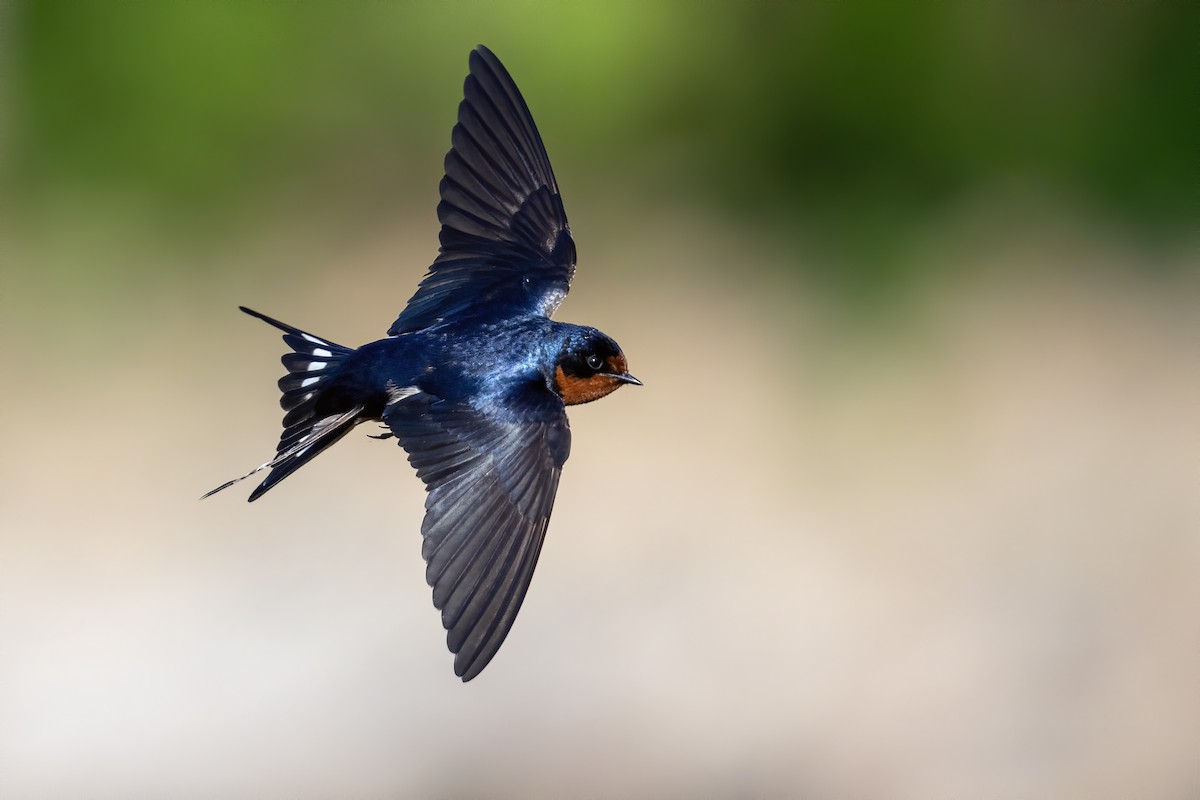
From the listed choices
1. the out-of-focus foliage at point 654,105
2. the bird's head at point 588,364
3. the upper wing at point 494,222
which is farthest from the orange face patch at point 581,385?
the out-of-focus foliage at point 654,105

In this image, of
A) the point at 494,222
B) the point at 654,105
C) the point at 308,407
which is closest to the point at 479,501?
the point at 308,407

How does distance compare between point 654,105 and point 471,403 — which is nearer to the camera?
point 471,403

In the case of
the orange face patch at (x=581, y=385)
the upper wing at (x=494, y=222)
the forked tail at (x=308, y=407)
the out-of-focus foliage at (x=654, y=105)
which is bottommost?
the orange face patch at (x=581, y=385)

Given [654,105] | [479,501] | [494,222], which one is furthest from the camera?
[654,105]

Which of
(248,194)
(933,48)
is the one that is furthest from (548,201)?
(933,48)

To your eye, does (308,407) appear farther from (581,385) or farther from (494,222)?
(494,222)

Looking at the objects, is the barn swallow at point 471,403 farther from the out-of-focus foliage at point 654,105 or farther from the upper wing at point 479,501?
the out-of-focus foliage at point 654,105
